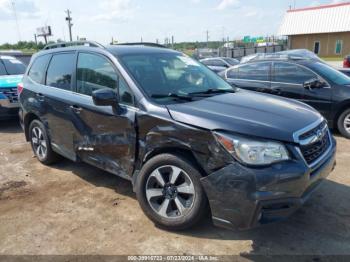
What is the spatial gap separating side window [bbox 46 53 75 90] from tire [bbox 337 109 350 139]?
203 inches

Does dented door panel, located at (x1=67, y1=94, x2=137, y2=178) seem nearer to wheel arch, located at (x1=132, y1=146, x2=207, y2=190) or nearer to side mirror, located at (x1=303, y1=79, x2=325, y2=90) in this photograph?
wheel arch, located at (x1=132, y1=146, x2=207, y2=190)

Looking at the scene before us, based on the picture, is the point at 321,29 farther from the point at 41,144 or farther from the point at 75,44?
the point at 41,144

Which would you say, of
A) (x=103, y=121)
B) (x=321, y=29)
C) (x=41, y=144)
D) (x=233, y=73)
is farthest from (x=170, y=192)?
(x=321, y=29)

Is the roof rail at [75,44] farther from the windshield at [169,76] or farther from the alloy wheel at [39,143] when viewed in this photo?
the alloy wheel at [39,143]

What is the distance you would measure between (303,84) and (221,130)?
484 cm

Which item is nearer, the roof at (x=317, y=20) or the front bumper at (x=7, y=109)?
the front bumper at (x=7, y=109)

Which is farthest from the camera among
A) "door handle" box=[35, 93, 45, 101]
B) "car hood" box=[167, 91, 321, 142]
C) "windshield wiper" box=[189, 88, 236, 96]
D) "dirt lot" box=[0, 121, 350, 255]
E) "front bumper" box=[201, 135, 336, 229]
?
"door handle" box=[35, 93, 45, 101]

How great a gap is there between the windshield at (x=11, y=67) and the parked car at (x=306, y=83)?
5906 mm

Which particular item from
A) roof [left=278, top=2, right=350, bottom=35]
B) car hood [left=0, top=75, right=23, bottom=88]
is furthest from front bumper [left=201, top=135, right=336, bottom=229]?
roof [left=278, top=2, right=350, bottom=35]

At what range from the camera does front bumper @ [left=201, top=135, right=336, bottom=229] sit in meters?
2.90

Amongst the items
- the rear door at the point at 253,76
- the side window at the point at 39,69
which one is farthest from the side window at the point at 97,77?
the rear door at the point at 253,76

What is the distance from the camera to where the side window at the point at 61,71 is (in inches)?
184

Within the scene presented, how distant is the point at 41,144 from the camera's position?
5.55 m

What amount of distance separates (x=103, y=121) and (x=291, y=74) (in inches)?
193
